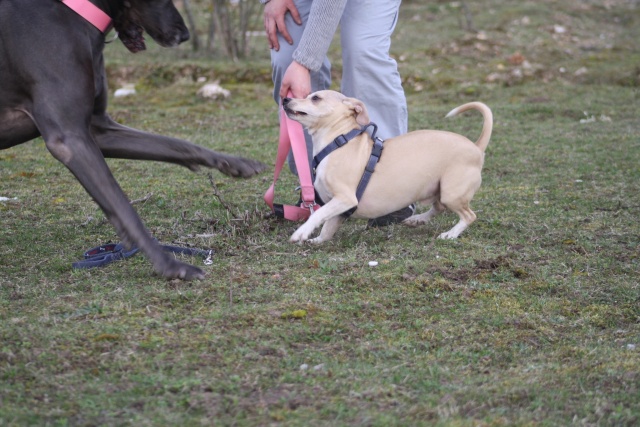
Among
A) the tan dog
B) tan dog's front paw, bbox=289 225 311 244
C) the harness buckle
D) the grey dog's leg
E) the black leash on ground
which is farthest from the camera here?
the harness buckle

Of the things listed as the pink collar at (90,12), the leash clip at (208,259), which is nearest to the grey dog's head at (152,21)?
the pink collar at (90,12)

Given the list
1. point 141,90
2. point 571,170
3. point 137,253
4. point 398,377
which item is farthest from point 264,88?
point 398,377

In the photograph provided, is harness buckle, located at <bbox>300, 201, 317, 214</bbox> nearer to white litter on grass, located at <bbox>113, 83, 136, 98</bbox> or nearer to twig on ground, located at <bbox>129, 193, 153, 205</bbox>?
twig on ground, located at <bbox>129, 193, 153, 205</bbox>

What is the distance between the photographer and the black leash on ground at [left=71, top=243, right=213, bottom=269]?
3.65 metres

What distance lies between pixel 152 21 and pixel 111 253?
106 centimetres

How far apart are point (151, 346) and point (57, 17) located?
4.89ft

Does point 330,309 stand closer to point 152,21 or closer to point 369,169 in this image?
point 369,169

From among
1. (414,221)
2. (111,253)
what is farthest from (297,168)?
(111,253)

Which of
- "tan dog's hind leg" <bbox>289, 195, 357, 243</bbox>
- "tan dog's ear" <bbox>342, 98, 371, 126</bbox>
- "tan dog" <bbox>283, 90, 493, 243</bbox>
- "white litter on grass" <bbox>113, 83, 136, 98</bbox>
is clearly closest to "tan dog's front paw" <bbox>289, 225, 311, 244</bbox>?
"tan dog's hind leg" <bbox>289, 195, 357, 243</bbox>

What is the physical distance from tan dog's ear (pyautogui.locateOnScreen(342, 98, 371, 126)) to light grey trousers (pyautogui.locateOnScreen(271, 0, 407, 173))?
37 cm

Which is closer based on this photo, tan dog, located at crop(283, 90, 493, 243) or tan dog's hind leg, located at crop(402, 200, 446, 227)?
tan dog, located at crop(283, 90, 493, 243)

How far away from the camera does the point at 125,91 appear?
870 cm

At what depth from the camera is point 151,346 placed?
2.76 meters

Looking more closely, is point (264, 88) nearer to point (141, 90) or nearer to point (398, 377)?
point (141, 90)
